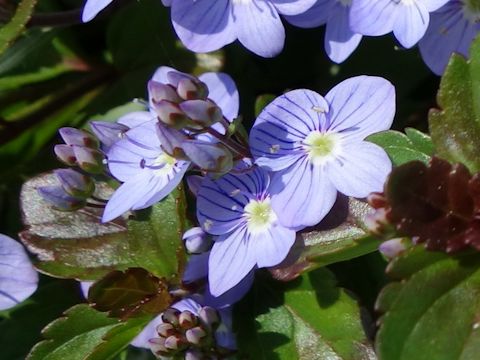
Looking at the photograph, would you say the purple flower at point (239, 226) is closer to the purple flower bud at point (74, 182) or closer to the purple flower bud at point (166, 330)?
the purple flower bud at point (166, 330)

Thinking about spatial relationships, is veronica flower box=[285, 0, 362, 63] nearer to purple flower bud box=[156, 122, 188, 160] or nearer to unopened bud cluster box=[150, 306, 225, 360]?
purple flower bud box=[156, 122, 188, 160]

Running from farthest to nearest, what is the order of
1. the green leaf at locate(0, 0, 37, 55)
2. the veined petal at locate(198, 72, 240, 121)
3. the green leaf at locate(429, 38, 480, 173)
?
the green leaf at locate(0, 0, 37, 55), the veined petal at locate(198, 72, 240, 121), the green leaf at locate(429, 38, 480, 173)

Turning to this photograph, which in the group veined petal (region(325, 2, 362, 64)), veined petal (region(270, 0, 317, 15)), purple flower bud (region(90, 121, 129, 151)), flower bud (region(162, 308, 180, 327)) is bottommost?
flower bud (region(162, 308, 180, 327))

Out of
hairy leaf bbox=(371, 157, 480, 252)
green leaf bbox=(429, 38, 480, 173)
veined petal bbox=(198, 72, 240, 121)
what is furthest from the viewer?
veined petal bbox=(198, 72, 240, 121)

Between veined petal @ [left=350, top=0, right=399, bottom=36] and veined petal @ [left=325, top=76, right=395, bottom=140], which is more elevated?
veined petal @ [left=350, top=0, right=399, bottom=36]

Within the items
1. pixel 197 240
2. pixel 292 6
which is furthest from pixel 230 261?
pixel 292 6

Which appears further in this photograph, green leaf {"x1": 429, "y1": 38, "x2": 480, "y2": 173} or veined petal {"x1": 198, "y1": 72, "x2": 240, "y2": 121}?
veined petal {"x1": 198, "y1": 72, "x2": 240, "y2": 121}

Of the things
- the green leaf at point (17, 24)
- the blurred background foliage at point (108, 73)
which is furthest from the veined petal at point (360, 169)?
the green leaf at point (17, 24)

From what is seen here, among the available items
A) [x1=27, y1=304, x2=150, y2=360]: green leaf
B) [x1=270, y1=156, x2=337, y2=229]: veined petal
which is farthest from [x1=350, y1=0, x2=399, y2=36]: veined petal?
[x1=27, y1=304, x2=150, y2=360]: green leaf
